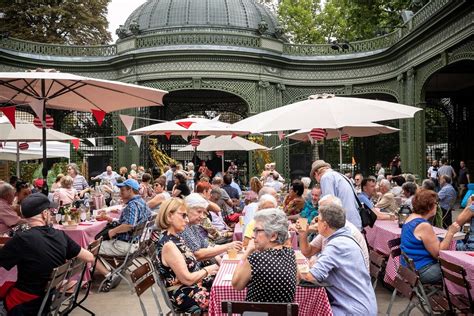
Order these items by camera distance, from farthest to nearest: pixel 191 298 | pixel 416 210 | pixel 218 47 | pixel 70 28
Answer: pixel 70 28 < pixel 218 47 < pixel 416 210 < pixel 191 298

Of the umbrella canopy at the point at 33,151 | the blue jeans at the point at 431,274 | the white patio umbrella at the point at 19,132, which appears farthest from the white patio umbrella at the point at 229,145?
the blue jeans at the point at 431,274

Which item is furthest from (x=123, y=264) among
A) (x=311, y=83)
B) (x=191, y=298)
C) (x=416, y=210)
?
(x=311, y=83)

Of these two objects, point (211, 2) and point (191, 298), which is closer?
point (191, 298)

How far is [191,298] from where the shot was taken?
197 inches

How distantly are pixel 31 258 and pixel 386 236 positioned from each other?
199 inches

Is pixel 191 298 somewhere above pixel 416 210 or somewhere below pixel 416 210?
below

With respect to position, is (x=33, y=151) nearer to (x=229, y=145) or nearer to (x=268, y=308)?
(x=229, y=145)

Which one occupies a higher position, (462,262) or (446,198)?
(446,198)

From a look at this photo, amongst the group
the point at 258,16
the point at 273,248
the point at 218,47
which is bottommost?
the point at 273,248

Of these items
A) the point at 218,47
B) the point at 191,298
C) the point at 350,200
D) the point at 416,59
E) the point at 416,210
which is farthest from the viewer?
the point at 218,47

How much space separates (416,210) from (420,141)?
43.6ft

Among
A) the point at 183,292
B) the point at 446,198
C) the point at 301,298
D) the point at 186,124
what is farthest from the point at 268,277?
the point at 186,124

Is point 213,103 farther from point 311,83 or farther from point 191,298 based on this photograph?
point 191,298

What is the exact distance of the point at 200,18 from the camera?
22734mm
